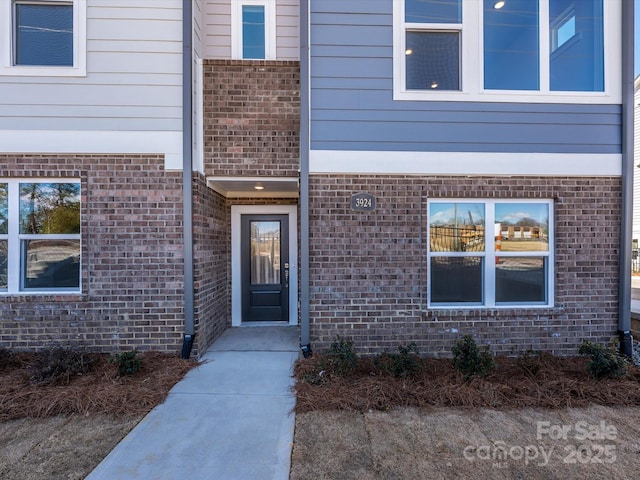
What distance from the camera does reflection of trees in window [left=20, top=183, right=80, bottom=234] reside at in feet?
14.2

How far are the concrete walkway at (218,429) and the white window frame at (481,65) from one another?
13.0 ft

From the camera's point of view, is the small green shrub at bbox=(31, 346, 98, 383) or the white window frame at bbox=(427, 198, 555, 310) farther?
the white window frame at bbox=(427, 198, 555, 310)

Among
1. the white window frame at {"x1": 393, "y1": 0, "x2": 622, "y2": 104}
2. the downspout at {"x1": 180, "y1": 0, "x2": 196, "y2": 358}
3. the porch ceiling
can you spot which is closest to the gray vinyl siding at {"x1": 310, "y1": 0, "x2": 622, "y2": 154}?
the white window frame at {"x1": 393, "y1": 0, "x2": 622, "y2": 104}

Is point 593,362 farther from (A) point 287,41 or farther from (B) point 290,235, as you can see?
(A) point 287,41

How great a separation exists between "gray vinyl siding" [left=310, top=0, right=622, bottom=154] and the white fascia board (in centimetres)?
184

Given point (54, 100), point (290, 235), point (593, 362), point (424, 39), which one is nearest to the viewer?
point (593, 362)

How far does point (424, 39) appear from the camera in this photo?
4.54 meters

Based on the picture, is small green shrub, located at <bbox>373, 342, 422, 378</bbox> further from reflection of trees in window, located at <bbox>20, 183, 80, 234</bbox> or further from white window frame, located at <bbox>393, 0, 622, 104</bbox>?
reflection of trees in window, located at <bbox>20, 183, 80, 234</bbox>

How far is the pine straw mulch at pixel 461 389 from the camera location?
130 inches

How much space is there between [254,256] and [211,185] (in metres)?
1.61

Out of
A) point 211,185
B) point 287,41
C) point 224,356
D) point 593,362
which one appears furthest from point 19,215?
point 593,362

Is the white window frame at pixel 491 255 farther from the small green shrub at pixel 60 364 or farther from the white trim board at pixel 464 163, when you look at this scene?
the small green shrub at pixel 60 364

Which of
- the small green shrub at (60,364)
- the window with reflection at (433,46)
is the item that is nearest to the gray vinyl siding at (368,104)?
the window with reflection at (433,46)

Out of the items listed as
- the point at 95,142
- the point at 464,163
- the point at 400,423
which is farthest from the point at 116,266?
the point at 464,163
